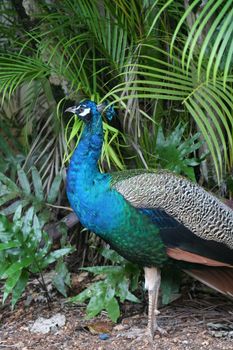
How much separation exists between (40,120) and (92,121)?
4.79 feet

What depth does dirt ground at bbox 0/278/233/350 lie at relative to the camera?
3.37 meters

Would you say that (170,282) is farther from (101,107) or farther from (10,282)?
(101,107)

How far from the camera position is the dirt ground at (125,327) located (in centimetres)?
337

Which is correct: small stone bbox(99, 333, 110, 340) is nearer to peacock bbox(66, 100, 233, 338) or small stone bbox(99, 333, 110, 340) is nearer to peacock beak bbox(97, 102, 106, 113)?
peacock bbox(66, 100, 233, 338)

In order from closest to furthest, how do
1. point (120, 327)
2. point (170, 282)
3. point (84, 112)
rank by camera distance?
1. point (84, 112)
2. point (120, 327)
3. point (170, 282)

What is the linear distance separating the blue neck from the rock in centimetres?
76

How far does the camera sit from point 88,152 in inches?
131

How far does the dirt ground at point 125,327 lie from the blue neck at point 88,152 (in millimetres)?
754

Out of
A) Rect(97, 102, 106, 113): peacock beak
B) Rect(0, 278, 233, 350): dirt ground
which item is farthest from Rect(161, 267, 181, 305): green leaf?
Rect(97, 102, 106, 113): peacock beak

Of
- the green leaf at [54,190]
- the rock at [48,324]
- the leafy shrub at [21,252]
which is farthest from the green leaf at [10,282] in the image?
the green leaf at [54,190]

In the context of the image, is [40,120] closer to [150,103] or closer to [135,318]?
[150,103]

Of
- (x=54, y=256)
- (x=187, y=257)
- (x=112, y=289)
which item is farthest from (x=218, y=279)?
(x=54, y=256)

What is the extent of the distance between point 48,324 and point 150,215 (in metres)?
0.85

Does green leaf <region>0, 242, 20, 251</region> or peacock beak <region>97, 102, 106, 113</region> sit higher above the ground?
peacock beak <region>97, 102, 106, 113</region>
